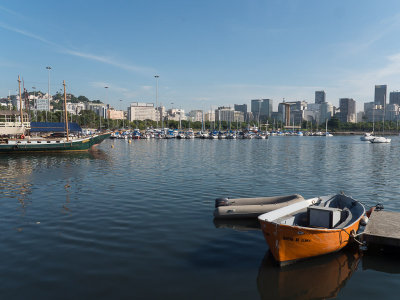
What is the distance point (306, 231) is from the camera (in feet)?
42.6

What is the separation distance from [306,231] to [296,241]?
0.62m

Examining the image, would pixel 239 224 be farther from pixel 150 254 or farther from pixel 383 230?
pixel 383 230

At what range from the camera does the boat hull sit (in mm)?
12906

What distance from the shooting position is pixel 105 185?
31.2 m

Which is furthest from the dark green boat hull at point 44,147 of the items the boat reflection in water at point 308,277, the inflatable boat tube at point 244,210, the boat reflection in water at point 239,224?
the boat reflection in water at point 308,277

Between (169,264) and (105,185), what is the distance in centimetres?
1974

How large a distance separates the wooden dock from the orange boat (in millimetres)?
725

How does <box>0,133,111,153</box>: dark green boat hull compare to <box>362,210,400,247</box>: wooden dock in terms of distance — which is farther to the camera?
<box>0,133,111,153</box>: dark green boat hull

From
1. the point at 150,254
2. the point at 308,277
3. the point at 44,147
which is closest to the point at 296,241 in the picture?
the point at 308,277

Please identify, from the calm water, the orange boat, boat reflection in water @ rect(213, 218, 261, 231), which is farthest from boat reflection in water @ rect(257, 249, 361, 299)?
boat reflection in water @ rect(213, 218, 261, 231)

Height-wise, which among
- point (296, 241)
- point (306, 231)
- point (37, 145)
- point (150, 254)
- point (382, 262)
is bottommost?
point (382, 262)

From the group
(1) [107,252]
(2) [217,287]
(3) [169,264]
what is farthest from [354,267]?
(1) [107,252]

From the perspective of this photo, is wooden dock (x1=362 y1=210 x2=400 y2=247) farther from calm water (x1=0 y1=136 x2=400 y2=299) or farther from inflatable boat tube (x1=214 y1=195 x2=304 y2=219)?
inflatable boat tube (x1=214 y1=195 x2=304 y2=219)

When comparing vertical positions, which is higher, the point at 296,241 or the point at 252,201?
the point at 296,241
